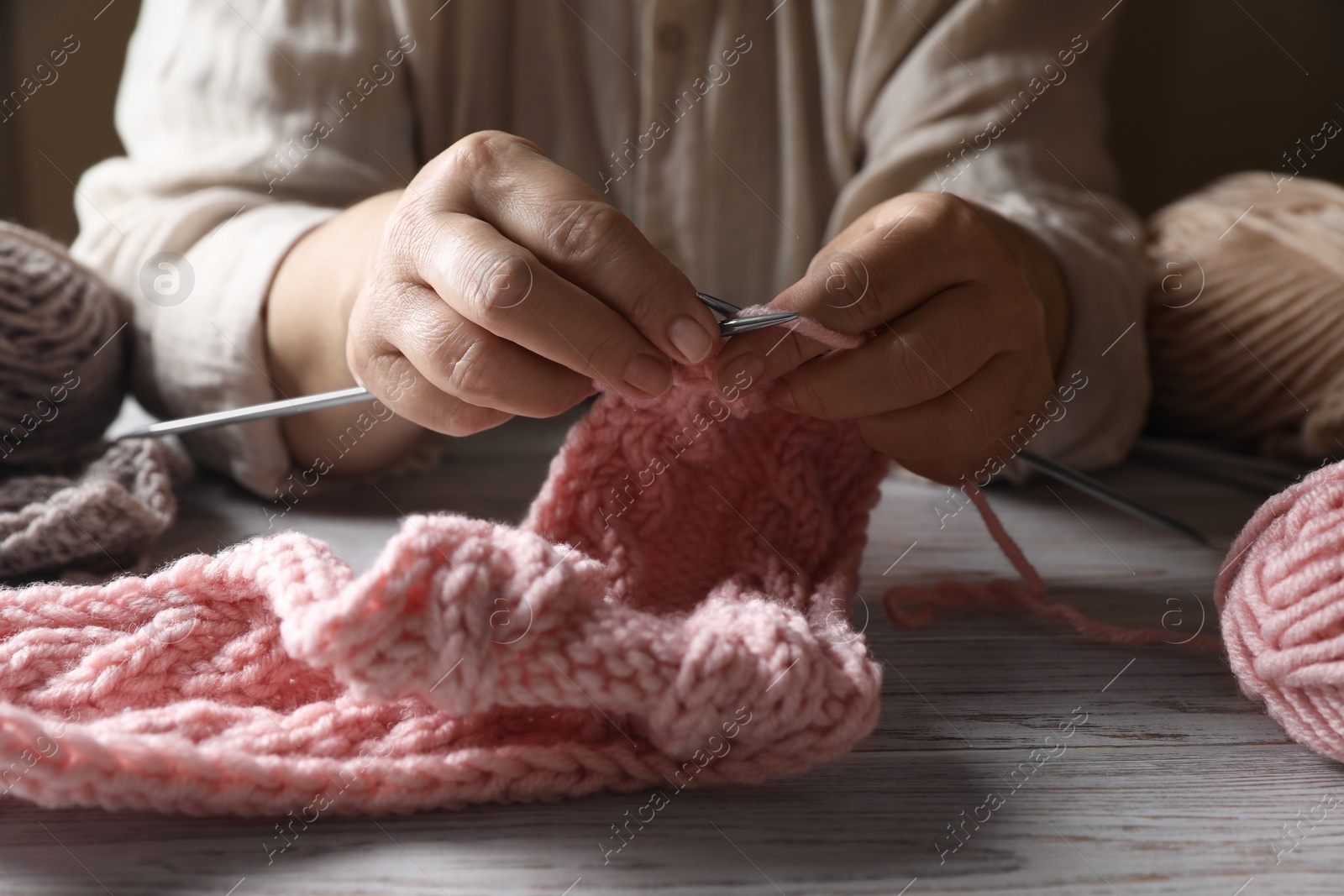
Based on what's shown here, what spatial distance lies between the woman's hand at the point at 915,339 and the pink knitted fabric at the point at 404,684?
5.7 inches

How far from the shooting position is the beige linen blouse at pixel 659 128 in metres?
0.95

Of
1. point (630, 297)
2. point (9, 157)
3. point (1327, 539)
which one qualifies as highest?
point (9, 157)

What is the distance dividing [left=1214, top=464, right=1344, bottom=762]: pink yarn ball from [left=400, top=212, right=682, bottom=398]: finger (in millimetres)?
346

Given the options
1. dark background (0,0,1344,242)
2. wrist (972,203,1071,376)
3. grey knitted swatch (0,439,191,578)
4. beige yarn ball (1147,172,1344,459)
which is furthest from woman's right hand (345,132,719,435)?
dark background (0,0,1344,242)

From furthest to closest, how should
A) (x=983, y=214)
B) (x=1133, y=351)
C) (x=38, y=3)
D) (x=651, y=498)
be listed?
(x=38, y=3)
(x=1133, y=351)
(x=983, y=214)
(x=651, y=498)

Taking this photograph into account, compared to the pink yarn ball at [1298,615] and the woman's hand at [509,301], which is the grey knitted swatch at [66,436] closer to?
the woman's hand at [509,301]

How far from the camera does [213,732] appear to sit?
1.55 feet

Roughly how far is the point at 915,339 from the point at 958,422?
8 cm

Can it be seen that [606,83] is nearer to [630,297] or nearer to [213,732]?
[630,297]

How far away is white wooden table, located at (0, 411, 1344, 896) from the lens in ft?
1.35

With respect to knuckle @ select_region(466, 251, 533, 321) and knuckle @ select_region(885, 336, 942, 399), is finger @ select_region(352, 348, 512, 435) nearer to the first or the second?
knuckle @ select_region(466, 251, 533, 321)

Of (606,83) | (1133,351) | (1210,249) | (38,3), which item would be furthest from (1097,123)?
(38,3)

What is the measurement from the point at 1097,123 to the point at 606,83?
0.56 meters

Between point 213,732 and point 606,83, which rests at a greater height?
point 606,83
